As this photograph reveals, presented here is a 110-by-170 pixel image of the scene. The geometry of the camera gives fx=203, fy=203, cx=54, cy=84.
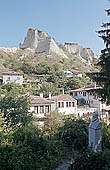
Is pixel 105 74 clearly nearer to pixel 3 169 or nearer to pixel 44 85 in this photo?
pixel 3 169

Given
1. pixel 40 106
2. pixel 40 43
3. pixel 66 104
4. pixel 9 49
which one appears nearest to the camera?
pixel 40 106

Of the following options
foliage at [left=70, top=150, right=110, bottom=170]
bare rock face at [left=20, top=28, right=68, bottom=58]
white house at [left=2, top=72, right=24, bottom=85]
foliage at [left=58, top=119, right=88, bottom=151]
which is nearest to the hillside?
bare rock face at [left=20, top=28, right=68, bottom=58]

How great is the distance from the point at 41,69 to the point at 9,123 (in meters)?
44.0

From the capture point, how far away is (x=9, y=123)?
12.4 m

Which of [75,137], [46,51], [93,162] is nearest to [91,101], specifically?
[75,137]

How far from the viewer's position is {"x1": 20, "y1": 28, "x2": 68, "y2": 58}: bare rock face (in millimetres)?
93438

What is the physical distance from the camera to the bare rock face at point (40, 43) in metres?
93.4

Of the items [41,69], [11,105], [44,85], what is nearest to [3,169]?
[11,105]

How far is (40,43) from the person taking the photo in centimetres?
9950

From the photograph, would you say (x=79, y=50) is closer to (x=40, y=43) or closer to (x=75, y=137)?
(x=40, y=43)

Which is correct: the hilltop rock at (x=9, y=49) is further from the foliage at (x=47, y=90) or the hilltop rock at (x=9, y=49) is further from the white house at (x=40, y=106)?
the white house at (x=40, y=106)

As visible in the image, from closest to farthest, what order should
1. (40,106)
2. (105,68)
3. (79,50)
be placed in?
(105,68)
(40,106)
(79,50)

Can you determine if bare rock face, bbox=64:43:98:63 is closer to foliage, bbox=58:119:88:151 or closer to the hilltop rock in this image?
the hilltop rock

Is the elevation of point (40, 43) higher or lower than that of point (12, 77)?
higher
